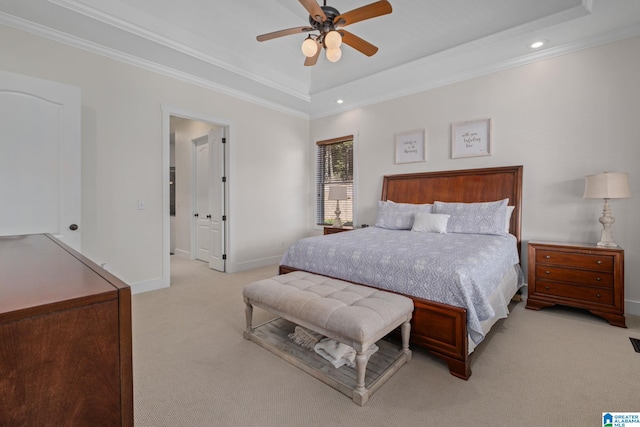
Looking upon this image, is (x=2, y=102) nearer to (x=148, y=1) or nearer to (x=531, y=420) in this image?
(x=148, y=1)

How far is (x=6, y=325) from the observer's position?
0.57 meters

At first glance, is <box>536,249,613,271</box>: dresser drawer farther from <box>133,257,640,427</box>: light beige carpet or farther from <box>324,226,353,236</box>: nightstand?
<box>324,226,353,236</box>: nightstand

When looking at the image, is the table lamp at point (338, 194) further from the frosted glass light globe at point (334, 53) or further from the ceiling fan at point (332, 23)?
the frosted glass light globe at point (334, 53)

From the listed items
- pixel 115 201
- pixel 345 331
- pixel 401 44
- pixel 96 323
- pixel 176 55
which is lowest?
pixel 345 331

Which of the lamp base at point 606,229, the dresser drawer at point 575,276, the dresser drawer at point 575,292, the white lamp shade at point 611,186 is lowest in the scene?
the dresser drawer at point 575,292

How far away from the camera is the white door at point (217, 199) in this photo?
15.4 feet

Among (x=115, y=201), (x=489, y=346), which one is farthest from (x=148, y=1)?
(x=489, y=346)

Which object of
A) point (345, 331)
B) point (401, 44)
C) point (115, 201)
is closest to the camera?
point (345, 331)

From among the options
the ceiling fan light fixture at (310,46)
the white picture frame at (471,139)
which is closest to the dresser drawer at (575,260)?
the white picture frame at (471,139)

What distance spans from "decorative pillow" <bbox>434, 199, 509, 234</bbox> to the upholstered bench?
5.97ft

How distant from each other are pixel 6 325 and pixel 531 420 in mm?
2190

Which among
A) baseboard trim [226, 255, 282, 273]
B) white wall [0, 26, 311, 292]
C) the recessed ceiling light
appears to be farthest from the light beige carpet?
the recessed ceiling light

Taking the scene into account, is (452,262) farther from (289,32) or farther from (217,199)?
(217,199)

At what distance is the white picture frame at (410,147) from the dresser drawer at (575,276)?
2.09 m
